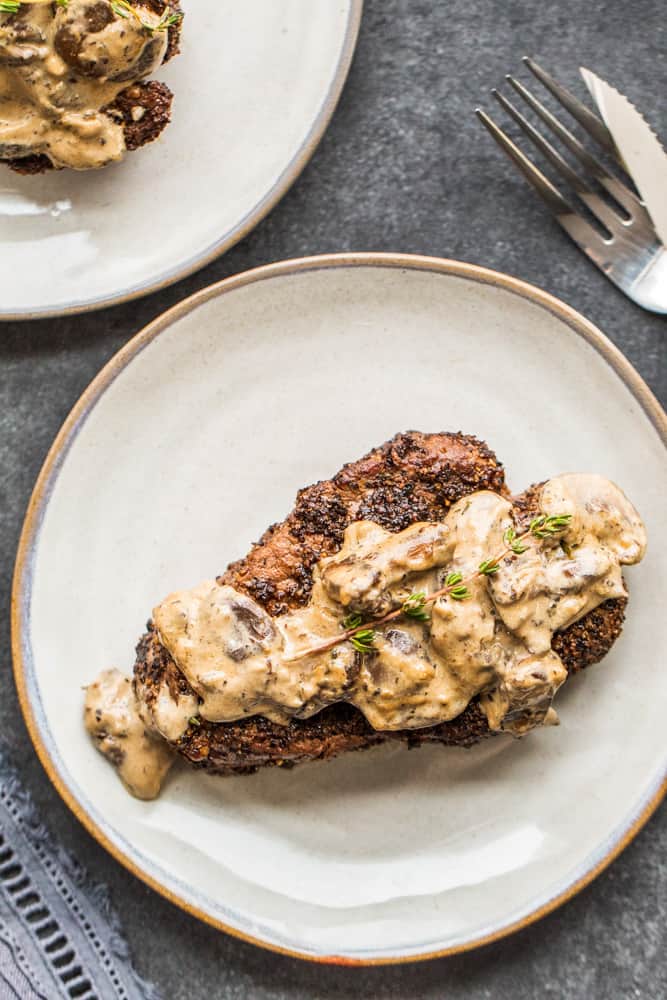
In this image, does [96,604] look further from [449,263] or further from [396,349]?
[449,263]

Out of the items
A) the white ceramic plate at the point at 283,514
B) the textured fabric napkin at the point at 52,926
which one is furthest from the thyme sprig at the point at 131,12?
the textured fabric napkin at the point at 52,926

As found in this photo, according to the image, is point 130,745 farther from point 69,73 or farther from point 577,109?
point 577,109

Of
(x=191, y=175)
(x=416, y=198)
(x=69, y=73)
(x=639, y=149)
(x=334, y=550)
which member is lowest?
(x=334, y=550)

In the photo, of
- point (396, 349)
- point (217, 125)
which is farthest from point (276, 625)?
point (217, 125)

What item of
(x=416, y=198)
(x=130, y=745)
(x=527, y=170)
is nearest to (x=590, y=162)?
(x=527, y=170)

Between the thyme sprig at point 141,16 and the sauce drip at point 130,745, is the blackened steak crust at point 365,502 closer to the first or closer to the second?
the sauce drip at point 130,745

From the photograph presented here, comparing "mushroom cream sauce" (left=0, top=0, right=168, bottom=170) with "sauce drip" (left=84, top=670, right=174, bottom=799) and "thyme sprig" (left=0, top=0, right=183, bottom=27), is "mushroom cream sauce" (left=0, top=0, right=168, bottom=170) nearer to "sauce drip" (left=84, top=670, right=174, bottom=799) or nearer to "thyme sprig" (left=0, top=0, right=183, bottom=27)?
"thyme sprig" (left=0, top=0, right=183, bottom=27)
